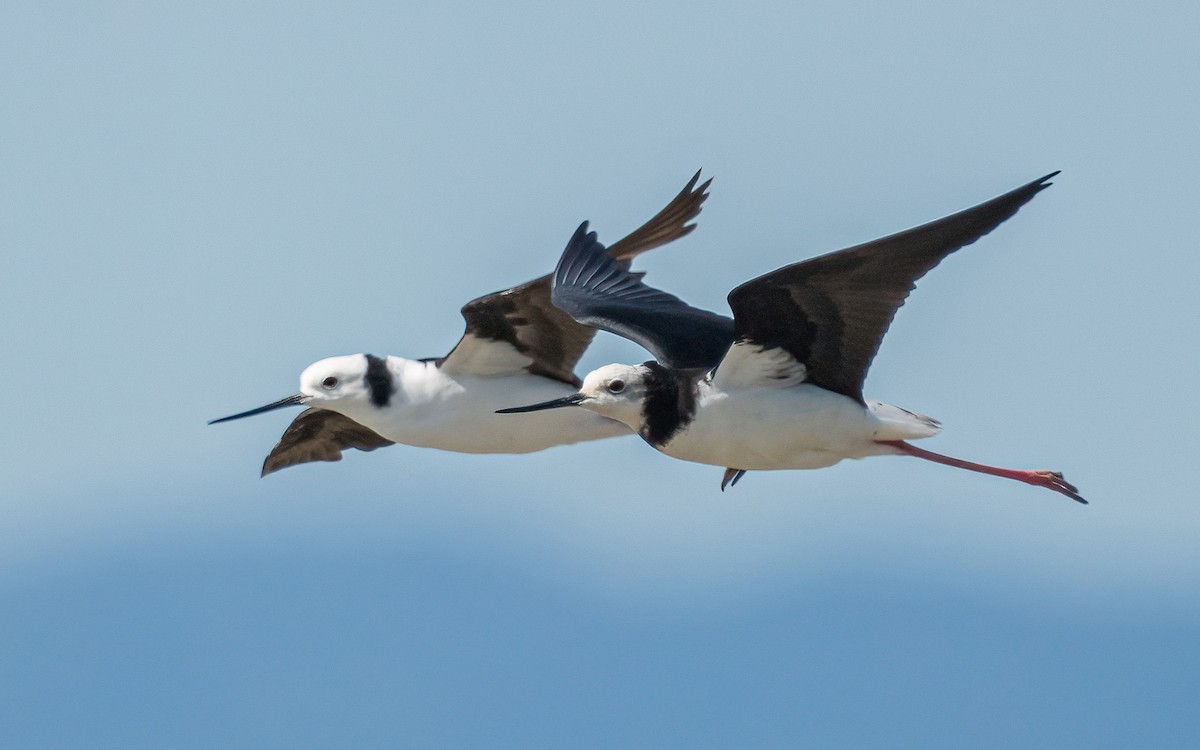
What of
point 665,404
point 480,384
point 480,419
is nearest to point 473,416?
point 480,419

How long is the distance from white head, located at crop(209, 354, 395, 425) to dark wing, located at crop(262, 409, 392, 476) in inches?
53.3

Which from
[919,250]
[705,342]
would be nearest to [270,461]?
[705,342]

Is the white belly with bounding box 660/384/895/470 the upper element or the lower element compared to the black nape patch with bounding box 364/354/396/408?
lower

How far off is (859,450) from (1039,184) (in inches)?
110

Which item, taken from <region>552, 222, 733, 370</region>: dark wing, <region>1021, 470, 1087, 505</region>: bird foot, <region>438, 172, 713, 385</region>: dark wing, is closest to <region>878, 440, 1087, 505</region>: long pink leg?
<region>1021, 470, 1087, 505</region>: bird foot

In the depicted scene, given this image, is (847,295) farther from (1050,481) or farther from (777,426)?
(1050,481)

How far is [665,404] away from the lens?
39.2 ft

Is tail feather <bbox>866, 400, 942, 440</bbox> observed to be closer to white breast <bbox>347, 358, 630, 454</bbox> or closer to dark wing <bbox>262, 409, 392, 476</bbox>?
white breast <bbox>347, 358, 630, 454</bbox>

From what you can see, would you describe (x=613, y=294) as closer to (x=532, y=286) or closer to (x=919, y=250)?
(x=532, y=286)

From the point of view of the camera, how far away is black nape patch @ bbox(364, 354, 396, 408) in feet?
48.2

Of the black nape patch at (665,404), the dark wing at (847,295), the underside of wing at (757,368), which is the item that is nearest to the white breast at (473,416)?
the black nape patch at (665,404)

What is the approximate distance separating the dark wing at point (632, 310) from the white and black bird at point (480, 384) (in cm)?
23

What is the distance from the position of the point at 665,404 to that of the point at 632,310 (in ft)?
5.64

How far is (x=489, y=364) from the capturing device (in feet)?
47.3
